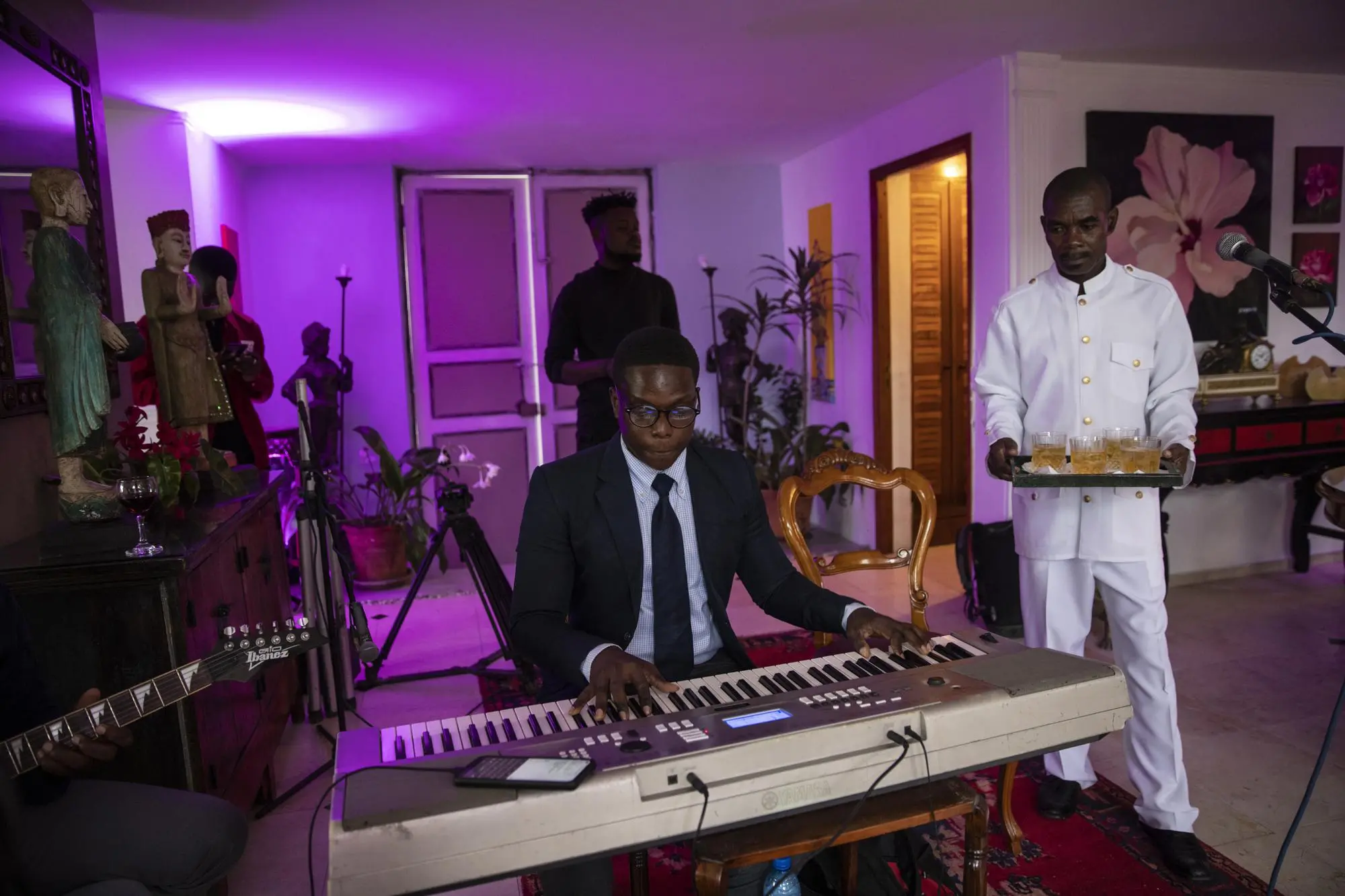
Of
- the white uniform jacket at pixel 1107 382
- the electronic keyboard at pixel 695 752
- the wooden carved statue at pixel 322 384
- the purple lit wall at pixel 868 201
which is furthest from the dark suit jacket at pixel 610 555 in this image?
the wooden carved statue at pixel 322 384

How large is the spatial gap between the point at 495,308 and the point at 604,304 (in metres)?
3.05

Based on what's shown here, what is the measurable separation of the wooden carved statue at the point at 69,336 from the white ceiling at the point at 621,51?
124 cm

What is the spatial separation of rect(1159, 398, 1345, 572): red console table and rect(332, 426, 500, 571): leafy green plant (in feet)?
12.6

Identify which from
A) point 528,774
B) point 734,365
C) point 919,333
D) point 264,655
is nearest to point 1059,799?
point 528,774

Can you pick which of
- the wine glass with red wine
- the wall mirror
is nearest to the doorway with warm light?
the wall mirror

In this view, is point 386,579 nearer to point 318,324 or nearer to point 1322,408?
point 318,324

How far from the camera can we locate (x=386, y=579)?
5949 mm

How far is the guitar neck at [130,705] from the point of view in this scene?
5.67 feet

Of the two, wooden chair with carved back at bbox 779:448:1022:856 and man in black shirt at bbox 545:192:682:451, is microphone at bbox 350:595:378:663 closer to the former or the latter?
wooden chair with carved back at bbox 779:448:1022:856

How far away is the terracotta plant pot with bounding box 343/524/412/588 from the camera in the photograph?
231 inches

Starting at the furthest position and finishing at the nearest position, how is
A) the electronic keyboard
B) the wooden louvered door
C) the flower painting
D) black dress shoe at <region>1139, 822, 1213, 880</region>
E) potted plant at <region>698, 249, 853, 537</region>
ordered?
potted plant at <region>698, 249, 853, 537</region>
the wooden louvered door
the flower painting
black dress shoe at <region>1139, 822, 1213, 880</region>
the electronic keyboard

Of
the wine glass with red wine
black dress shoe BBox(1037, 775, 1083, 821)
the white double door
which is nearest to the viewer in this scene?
the wine glass with red wine

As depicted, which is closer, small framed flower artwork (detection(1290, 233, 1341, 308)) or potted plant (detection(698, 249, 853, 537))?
small framed flower artwork (detection(1290, 233, 1341, 308))

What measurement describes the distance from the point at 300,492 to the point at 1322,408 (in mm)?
4961
